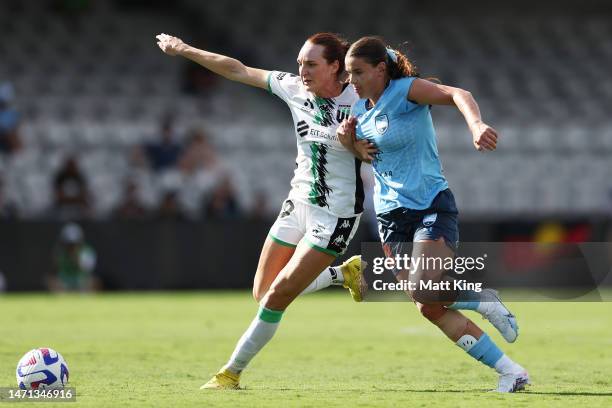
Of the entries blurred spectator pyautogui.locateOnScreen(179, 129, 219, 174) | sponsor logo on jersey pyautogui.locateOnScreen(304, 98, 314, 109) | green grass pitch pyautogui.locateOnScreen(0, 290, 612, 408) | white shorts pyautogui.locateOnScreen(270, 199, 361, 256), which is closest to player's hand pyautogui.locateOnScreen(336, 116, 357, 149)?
sponsor logo on jersey pyautogui.locateOnScreen(304, 98, 314, 109)

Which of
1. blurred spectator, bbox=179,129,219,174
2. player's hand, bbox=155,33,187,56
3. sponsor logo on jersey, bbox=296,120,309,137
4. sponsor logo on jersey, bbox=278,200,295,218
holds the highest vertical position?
blurred spectator, bbox=179,129,219,174

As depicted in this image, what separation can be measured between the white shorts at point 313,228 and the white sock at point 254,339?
0.54 metres

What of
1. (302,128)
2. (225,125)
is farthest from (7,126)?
(302,128)

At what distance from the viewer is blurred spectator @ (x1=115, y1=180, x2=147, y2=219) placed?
19.9 m

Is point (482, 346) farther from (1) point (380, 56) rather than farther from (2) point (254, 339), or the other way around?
(1) point (380, 56)

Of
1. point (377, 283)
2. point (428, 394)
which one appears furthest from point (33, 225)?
point (428, 394)

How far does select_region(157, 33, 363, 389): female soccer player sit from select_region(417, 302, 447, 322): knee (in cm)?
72

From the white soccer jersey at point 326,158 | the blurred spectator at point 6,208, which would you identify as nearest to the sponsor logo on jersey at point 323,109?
the white soccer jersey at point 326,158

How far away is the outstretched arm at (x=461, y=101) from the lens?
681cm

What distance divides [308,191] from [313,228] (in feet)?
0.91

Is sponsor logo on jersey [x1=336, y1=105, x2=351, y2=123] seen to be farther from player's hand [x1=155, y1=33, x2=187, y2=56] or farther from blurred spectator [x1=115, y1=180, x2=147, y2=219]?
blurred spectator [x1=115, y1=180, x2=147, y2=219]

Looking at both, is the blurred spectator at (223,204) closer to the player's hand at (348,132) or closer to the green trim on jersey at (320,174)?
the green trim on jersey at (320,174)

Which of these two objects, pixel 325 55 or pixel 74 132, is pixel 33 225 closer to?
pixel 74 132

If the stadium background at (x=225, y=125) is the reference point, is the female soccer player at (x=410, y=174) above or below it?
below
